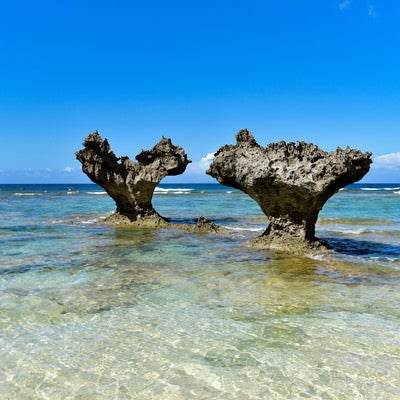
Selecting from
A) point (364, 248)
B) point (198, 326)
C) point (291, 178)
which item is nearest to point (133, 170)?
point (291, 178)

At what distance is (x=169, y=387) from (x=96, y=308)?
2962mm

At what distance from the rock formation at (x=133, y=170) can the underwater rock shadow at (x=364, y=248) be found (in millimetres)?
8144

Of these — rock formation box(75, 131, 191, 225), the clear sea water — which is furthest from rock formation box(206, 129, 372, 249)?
rock formation box(75, 131, 191, 225)

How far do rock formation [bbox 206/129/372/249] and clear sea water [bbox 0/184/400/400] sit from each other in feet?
4.51

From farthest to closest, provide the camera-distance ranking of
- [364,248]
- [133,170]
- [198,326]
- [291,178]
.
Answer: [133,170] < [364,248] < [291,178] < [198,326]

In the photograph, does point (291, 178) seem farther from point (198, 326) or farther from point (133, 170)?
point (133, 170)

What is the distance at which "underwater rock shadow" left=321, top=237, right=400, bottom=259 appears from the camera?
1240 cm

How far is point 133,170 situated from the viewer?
63.2 feet

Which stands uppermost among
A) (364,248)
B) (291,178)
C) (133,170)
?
(133,170)

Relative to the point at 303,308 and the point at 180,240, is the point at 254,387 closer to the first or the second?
the point at 303,308

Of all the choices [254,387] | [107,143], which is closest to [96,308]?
[254,387]

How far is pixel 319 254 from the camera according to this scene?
473 inches

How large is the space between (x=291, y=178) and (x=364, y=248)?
365 cm

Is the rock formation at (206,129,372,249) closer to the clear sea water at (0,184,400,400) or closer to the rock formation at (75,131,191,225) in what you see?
the clear sea water at (0,184,400,400)
